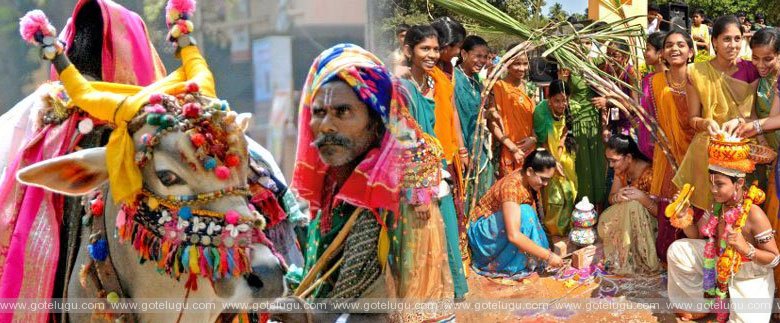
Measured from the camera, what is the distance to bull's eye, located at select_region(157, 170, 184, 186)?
2186 millimetres

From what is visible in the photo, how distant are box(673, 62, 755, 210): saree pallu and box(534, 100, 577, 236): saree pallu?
4.17 ft

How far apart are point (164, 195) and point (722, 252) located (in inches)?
128

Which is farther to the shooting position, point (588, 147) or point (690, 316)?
point (588, 147)

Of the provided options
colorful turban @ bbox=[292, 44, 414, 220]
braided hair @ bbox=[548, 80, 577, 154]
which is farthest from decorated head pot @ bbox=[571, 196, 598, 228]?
colorful turban @ bbox=[292, 44, 414, 220]

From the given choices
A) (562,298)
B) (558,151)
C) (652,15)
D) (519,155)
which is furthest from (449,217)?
(652,15)

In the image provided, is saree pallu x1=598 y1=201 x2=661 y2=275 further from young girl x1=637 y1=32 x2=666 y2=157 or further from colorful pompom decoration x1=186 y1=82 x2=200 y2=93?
colorful pompom decoration x1=186 y1=82 x2=200 y2=93

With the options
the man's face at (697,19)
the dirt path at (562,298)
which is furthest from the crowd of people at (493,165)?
the man's face at (697,19)

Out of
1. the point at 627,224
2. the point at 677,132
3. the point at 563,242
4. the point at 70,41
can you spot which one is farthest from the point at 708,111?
the point at 70,41

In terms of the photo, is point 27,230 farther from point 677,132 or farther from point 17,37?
point 677,132

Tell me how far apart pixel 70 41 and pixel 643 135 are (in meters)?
4.19

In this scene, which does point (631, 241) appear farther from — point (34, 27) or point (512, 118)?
point (34, 27)

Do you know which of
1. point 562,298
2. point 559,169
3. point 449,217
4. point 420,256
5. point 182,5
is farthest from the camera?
point 559,169

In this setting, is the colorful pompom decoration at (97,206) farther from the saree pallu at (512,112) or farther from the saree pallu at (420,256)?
the saree pallu at (512,112)

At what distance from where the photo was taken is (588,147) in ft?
21.0
